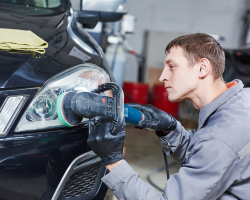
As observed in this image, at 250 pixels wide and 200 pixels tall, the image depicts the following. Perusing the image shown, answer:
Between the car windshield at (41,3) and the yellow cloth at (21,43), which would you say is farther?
the car windshield at (41,3)

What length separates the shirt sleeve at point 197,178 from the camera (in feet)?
2.65

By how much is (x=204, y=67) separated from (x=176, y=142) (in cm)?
45

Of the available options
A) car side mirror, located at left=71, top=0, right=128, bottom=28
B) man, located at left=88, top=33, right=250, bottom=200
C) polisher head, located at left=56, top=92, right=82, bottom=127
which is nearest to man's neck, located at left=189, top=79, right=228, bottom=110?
man, located at left=88, top=33, right=250, bottom=200

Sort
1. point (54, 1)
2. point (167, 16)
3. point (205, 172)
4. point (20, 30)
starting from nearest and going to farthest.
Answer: point (205, 172)
point (20, 30)
point (54, 1)
point (167, 16)

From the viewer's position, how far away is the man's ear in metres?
1.05

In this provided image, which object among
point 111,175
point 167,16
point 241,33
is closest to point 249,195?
point 111,175

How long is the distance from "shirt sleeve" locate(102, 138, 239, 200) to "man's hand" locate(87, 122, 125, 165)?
0.05 m

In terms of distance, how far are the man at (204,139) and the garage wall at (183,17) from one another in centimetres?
603

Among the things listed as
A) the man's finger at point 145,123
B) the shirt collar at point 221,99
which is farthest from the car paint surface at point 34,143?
the shirt collar at point 221,99

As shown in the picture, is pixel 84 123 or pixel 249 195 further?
pixel 84 123

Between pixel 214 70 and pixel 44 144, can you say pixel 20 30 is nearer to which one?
pixel 44 144

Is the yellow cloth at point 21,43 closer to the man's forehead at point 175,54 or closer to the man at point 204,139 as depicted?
the man at point 204,139

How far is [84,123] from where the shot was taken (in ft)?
3.33

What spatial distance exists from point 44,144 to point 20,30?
0.59 m
